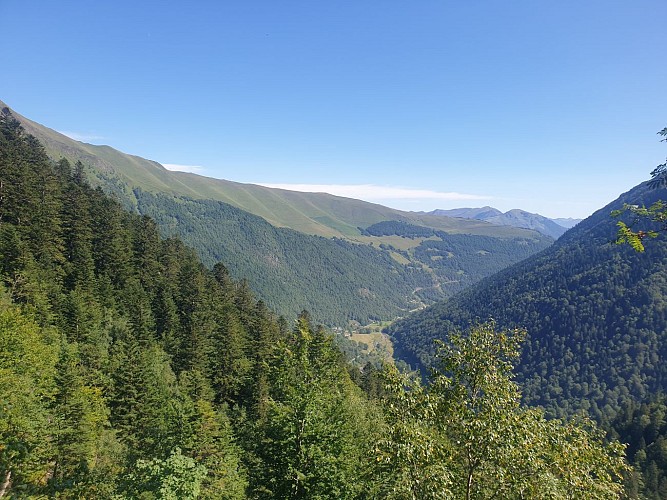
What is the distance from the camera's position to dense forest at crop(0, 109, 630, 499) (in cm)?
1201

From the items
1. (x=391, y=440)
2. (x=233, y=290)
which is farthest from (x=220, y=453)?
(x=233, y=290)

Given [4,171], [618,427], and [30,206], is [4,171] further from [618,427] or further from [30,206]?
[618,427]

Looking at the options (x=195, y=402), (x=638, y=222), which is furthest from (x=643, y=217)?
(x=195, y=402)

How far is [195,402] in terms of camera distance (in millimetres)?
35750

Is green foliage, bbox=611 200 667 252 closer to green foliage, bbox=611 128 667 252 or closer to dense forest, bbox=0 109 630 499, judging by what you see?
green foliage, bbox=611 128 667 252

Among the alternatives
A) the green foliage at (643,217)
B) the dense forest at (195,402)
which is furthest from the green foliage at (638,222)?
the dense forest at (195,402)

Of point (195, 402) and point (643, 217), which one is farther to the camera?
point (195, 402)

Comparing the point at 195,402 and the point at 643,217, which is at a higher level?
the point at 643,217

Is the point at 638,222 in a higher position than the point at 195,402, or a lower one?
higher

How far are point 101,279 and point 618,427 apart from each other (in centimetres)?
17509

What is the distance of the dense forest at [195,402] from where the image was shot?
39.4 feet

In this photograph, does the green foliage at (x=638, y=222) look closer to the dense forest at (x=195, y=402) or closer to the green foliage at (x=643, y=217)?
the green foliage at (x=643, y=217)

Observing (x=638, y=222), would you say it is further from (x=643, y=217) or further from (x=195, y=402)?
(x=195, y=402)

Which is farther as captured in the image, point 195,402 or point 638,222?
point 195,402
